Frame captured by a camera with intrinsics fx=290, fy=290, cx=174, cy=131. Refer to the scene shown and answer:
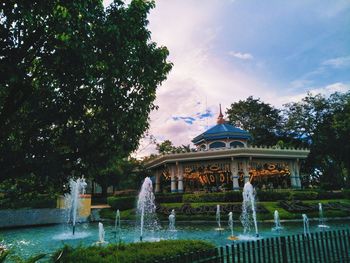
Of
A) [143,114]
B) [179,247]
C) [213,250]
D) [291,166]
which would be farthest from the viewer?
[291,166]

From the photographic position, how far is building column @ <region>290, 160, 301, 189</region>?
34.6 m

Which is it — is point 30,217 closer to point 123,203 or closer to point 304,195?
point 123,203

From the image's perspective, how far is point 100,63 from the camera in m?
Result: 6.64

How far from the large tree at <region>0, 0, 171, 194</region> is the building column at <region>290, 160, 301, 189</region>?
30907 mm

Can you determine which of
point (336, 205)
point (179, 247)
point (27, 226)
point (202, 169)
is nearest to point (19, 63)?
point (179, 247)

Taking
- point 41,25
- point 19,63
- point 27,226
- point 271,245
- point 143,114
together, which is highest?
point 41,25

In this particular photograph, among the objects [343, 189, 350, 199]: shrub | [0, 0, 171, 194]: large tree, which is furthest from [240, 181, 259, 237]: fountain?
[0, 0, 171, 194]: large tree

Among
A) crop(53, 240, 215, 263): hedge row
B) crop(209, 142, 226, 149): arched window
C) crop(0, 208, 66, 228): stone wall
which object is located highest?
crop(209, 142, 226, 149): arched window

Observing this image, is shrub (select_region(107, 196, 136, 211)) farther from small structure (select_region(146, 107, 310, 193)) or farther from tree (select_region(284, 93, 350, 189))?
tree (select_region(284, 93, 350, 189))

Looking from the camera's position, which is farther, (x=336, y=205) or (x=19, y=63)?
(x=336, y=205)

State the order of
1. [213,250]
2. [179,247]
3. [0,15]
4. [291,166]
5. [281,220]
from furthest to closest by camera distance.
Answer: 1. [291,166]
2. [281,220]
3. [179,247]
4. [213,250]
5. [0,15]

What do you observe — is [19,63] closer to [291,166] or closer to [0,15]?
[0,15]

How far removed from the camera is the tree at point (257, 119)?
2170 inches

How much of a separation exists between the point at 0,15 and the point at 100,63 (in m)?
2.13
